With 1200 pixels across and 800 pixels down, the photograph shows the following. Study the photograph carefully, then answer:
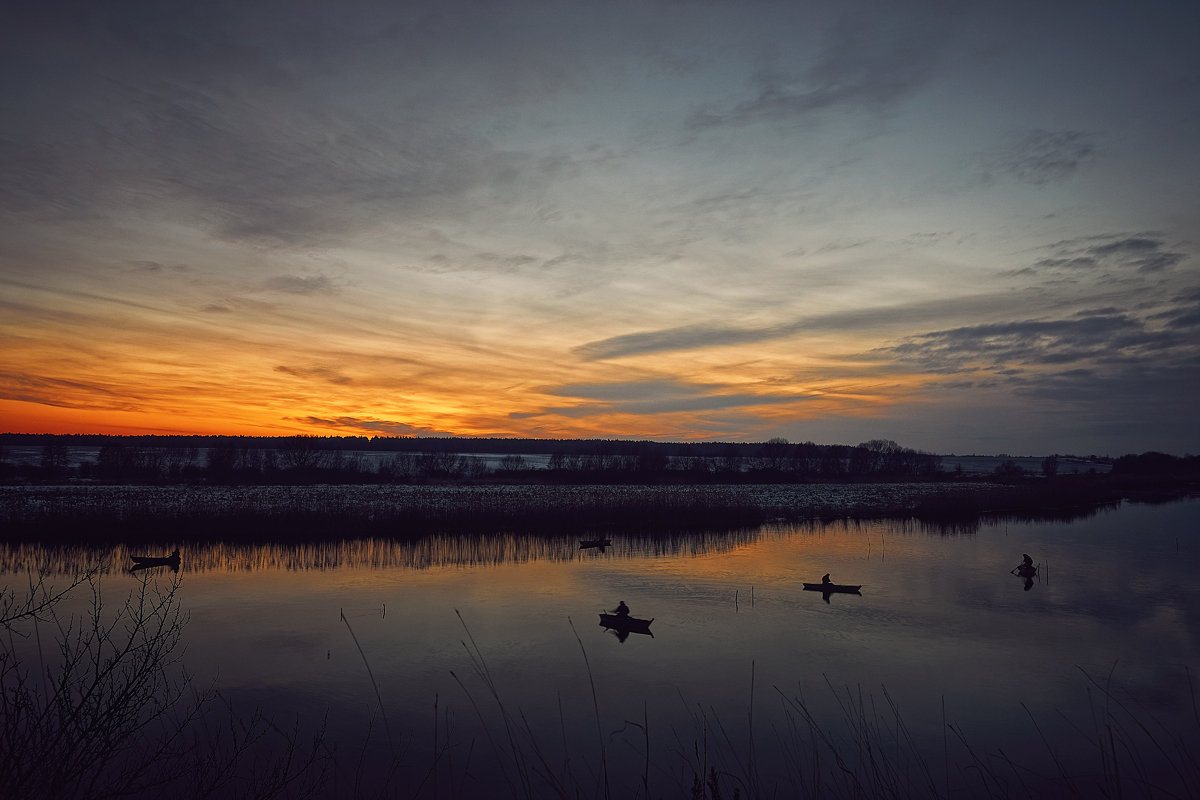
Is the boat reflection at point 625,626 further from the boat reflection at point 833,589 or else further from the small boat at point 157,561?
the small boat at point 157,561

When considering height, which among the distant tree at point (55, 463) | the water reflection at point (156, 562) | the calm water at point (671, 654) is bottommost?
the calm water at point (671, 654)

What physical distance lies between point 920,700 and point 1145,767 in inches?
126

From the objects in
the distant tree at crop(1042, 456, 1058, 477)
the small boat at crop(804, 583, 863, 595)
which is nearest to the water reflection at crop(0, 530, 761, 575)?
the small boat at crop(804, 583, 863, 595)

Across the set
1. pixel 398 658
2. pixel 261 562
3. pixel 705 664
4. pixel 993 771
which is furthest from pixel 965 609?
pixel 261 562

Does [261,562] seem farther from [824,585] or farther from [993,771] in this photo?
[993,771]

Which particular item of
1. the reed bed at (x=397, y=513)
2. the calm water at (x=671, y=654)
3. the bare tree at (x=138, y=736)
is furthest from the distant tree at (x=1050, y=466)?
the bare tree at (x=138, y=736)

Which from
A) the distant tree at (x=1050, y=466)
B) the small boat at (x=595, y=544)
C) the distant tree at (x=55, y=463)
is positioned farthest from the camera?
the distant tree at (x=1050, y=466)

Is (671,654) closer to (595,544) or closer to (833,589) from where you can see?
(833,589)

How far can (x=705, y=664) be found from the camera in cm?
1398

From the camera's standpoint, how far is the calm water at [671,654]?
10141 mm

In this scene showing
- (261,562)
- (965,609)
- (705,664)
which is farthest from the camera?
(261,562)

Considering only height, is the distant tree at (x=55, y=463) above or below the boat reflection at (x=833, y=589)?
above

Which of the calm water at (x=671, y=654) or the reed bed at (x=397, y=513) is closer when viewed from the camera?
the calm water at (x=671, y=654)

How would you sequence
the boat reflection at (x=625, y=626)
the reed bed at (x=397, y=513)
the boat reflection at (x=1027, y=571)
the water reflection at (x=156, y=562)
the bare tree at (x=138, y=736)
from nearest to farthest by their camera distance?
the bare tree at (x=138, y=736), the boat reflection at (x=625, y=626), the boat reflection at (x=1027, y=571), the water reflection at (x=156, y=562), the reed bed at (x=397, y=513)
